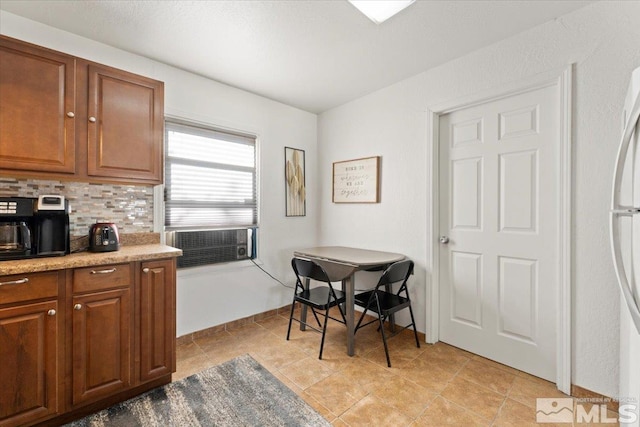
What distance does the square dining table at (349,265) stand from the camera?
7.75ft

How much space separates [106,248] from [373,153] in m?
2.45

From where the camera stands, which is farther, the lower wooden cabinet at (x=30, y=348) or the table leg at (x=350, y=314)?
the table leg at (x=350, y=314)

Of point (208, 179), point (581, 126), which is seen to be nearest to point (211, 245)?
point (208, 179)

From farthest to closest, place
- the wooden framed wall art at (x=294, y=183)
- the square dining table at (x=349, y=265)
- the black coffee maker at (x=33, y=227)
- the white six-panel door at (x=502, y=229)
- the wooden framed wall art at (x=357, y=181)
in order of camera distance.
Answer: the wooden framed wall art at (x=294, y=183)
the wooden framed wall art at (x=357, y=181)
the square dining table at (x=349, y=265)
the white six-panel door at (x=502, y=229)
the black coffee maker at (x=33, y=227)

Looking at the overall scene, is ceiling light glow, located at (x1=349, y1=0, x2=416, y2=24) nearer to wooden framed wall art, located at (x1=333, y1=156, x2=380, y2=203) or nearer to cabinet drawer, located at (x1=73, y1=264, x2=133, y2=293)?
wooden framed wall art, located at (x1=333, y1=156, x2=380, y2=203)

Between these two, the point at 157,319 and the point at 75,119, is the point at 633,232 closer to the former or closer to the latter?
the point at 157,319

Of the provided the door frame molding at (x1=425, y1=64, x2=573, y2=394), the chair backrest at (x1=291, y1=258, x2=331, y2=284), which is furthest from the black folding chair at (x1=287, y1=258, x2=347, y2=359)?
the door frame molding at (x1=425, y1=64, x2=573, y2=394)

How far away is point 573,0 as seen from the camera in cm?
171

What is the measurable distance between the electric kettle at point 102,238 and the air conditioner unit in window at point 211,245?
0.59m

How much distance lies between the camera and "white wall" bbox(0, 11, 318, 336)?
86.0 inches

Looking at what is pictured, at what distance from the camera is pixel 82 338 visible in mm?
1638

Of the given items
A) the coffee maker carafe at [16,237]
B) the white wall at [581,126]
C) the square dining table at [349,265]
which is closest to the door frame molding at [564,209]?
A: the white wall at [581,126]

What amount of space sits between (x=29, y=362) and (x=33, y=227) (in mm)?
753

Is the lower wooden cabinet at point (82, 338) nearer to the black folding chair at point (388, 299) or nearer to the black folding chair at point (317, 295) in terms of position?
the black folding chair at point (317, 295)
